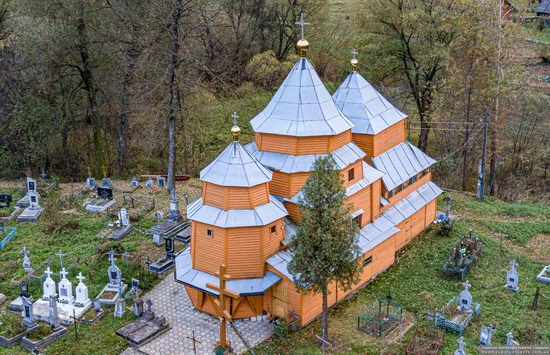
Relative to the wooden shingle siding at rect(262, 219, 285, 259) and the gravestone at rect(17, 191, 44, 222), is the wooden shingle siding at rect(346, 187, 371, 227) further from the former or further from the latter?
the gravestone at rect(17, 191, 44, 222)

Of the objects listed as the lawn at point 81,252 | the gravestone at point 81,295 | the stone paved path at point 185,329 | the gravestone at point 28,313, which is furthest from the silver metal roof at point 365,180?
the gravestone at point 28,313

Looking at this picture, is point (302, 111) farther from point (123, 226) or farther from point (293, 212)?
point (123, 226)

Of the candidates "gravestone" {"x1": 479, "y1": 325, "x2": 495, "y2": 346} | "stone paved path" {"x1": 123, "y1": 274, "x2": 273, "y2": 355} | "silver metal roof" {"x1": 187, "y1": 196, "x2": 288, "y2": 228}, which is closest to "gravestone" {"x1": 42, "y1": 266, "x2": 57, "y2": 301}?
"stone paved path" {"x1": 123, "y1": 274, "x2": 273, "y2": 355}

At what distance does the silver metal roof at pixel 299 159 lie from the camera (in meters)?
20.8

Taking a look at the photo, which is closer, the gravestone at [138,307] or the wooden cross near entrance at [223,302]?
the wooden cross near entrance at [223,302]

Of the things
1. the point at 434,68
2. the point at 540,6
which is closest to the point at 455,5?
the point at 434,68

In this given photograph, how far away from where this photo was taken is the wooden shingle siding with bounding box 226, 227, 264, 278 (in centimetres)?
1920

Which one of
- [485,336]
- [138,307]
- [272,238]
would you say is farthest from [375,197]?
[138,307]

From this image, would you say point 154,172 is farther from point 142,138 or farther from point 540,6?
point 540,6

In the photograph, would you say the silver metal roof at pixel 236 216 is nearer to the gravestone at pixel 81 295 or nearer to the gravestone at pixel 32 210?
the gravestone at pixel 81 295

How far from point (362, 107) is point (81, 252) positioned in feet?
41.0

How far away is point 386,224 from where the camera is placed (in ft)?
77.1

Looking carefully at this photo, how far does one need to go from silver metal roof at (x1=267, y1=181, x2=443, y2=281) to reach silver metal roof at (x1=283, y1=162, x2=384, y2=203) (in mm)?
1705

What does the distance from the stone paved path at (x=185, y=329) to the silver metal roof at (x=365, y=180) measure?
4606 mm
